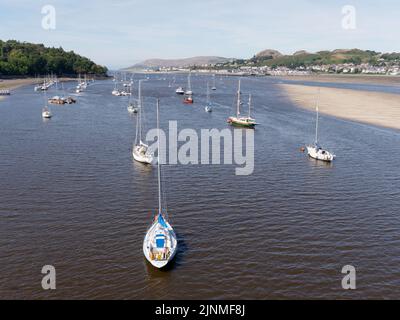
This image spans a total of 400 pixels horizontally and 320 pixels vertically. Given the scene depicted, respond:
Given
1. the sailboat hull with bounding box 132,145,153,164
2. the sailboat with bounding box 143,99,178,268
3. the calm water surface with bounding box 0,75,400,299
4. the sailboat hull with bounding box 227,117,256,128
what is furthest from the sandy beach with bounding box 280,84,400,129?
the sailboat with bounding box 143,99,178,268

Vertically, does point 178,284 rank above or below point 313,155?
below

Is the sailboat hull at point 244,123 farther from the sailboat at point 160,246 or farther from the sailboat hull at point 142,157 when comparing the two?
the sailboat at point 160,246

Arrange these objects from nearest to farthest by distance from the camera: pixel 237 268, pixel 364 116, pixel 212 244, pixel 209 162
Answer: pixel 237 268 → pixel 212 244 → pixel 209 162 → pixel 364 116

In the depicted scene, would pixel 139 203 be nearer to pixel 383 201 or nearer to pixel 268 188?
pixel 268 188

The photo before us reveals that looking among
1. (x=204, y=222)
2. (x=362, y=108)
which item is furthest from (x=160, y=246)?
(x=362, y=108)

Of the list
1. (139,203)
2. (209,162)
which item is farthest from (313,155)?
(139,203)

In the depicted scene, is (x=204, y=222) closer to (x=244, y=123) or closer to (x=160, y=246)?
(x=160, y=246)

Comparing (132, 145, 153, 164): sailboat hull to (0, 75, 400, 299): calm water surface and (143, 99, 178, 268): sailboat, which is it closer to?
(0, 75, 400, 299): calm water surface

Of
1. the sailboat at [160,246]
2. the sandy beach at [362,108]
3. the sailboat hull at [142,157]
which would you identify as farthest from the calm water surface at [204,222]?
the sandy beach at [362,108]
